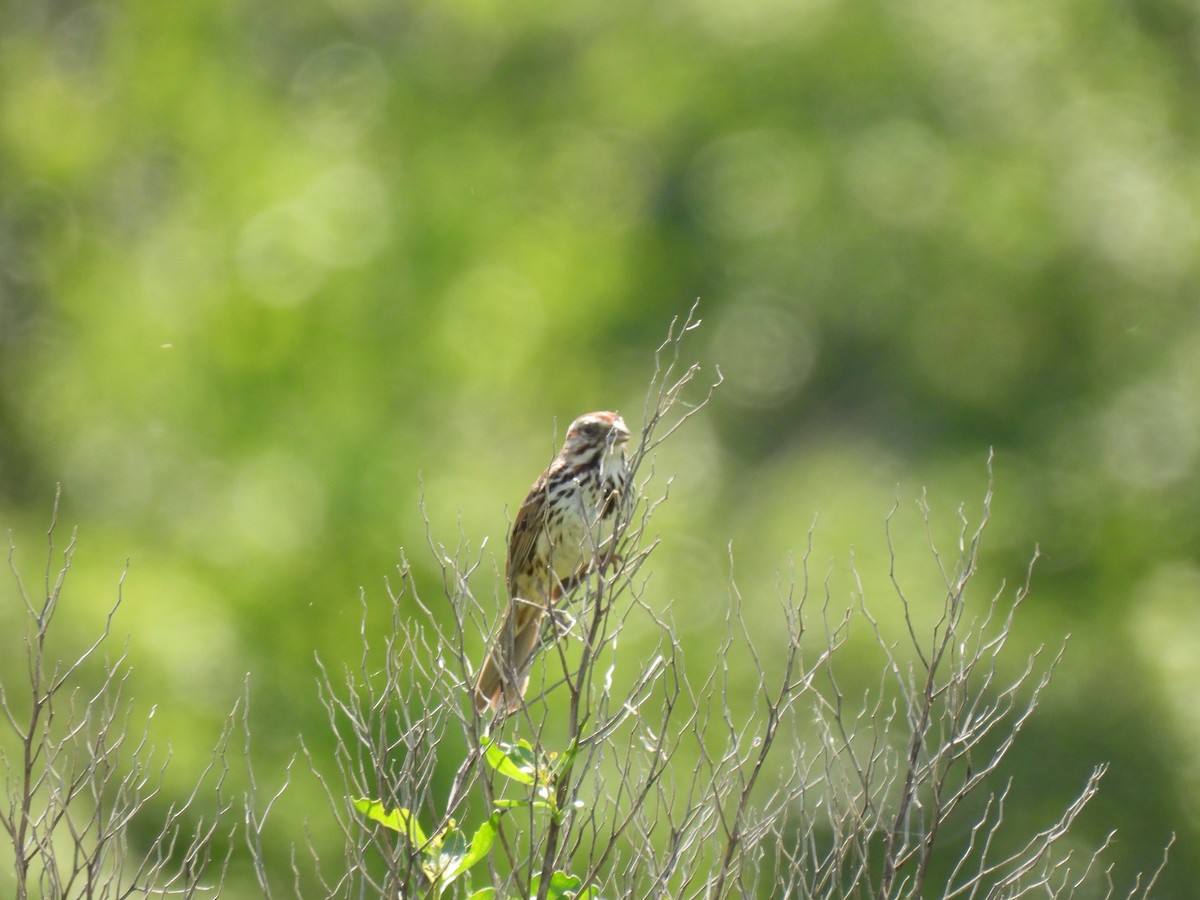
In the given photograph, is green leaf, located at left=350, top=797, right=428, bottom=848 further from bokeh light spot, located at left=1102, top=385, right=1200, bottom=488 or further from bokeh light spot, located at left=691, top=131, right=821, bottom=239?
bokeh light spot, located at left=691, top=131, right=821, bottom=239

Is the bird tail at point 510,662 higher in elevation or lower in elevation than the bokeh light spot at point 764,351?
lower

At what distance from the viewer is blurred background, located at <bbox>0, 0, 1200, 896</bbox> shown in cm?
1252

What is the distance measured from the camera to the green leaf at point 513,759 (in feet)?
13.1

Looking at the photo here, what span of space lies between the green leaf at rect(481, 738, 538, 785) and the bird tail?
0.11 metres

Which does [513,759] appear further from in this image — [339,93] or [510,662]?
[339,93]

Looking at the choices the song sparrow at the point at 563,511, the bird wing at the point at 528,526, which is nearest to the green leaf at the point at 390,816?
the song sparrow at the point at 563,511

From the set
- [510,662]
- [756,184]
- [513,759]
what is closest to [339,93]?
[756,184]

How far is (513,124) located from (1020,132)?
18.6 feet

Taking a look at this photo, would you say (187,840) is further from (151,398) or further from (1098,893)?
(1098,893)

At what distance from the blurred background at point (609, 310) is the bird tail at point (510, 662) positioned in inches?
184

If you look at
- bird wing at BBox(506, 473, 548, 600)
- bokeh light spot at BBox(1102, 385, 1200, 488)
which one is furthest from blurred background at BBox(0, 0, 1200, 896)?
bird wing at BBox(506, 473, 548, 600)

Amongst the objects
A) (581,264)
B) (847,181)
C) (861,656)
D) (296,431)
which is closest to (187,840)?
(296,431)

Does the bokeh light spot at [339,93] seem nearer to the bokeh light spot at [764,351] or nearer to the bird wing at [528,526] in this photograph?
the bokeh light spot at [764,351]

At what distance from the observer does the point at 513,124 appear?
1823 cm
